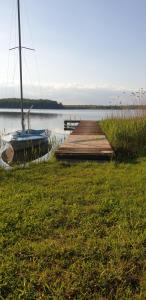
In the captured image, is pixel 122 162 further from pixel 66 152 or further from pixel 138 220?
pixel 138 220

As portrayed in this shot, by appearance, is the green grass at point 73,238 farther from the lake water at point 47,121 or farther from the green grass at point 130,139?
the lake water at point 47,121

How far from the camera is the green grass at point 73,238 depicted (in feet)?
10.4

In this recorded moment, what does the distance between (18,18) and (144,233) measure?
60.0ft

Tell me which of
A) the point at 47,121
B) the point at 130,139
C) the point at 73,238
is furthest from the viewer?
the point at 47,121

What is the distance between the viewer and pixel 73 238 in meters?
4.17

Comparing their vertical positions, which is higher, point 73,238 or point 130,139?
point 130,139

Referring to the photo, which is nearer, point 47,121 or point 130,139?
point 130,139

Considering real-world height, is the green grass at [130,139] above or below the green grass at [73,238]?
above

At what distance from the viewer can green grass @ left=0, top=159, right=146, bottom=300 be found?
316 centimetres

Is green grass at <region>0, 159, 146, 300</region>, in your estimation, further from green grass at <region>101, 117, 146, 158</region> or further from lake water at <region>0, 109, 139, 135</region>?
lake water at <region>0, 109, 139, 135</region>

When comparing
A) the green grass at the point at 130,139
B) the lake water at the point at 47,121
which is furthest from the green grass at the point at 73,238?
the lake water at the point at 47,121

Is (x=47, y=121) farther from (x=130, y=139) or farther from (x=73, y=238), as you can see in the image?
(x=73, y=238)

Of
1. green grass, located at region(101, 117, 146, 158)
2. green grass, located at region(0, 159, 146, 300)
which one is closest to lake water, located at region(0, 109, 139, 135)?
green grass, located at region(101, 117, 146, 158)

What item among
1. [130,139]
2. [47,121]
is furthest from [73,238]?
[47,121]
